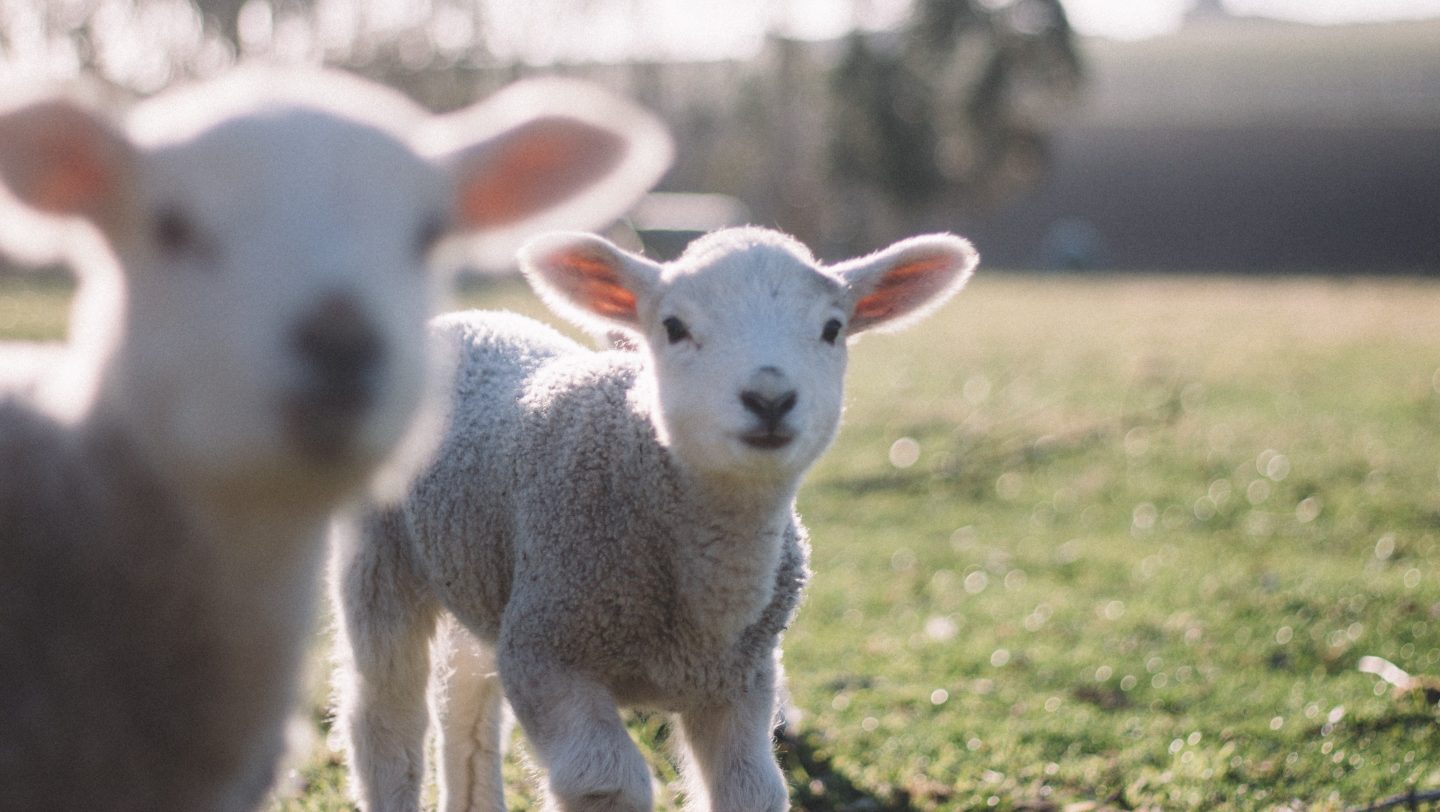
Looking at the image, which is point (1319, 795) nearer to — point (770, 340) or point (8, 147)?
point (770, 340)

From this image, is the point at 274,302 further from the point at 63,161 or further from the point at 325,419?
the point at 63,161

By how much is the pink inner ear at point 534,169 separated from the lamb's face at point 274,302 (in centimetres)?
28

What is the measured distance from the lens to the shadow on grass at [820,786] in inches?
175

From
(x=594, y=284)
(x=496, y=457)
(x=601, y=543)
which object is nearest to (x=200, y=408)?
(x=601, y=543)

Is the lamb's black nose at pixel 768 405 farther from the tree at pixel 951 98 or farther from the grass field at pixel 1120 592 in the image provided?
the tree at pixel 951 98

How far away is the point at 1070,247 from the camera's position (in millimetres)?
41688

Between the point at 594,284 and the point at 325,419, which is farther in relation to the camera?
the point at 594,284

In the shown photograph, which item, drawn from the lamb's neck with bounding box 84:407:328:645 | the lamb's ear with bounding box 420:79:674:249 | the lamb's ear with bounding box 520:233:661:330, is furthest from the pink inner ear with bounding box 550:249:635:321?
the lamb's neck with bounding box 84:407:328:645

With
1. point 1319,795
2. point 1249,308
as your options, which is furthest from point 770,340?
point 1249,308

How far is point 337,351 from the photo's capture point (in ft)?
6.76

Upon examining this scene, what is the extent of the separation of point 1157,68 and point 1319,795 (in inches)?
2621

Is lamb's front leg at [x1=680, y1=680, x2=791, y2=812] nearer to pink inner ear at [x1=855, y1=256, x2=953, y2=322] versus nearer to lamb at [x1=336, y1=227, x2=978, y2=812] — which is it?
lamb at [x1=336, y1=227, x2=978, y2=812]

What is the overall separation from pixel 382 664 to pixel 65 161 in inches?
89.9

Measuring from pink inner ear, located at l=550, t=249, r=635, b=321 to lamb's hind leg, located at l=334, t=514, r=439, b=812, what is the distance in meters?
0.92
